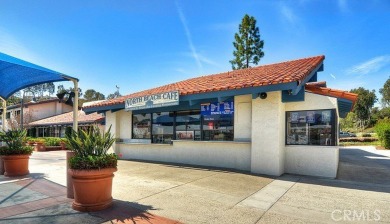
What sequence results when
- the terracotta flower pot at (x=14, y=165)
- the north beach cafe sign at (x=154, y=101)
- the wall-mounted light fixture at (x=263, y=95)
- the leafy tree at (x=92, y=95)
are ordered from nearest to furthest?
the terracotta flower pot at (x=14, y=165) < the wall-mounted light fixture at (x=263, y=95) < the north beach cafe sign at (x=154, y=101) < the leafy tree at (x=92, y=95)

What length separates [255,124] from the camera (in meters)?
9.26

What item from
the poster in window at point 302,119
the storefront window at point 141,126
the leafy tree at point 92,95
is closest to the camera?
the poster in window at point 302,119

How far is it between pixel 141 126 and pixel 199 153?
162 inches

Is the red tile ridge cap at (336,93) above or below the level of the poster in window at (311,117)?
above

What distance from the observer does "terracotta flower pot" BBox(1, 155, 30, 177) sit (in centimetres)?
863

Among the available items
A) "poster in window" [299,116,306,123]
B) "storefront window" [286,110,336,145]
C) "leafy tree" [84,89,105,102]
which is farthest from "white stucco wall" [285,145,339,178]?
"leafy tree" [84,89,105,102]

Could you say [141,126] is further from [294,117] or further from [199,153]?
[294,117]

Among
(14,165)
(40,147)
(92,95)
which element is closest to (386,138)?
(14,165)

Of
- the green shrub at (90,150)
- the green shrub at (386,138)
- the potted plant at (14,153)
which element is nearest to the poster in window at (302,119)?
the green shrub at (90,150)

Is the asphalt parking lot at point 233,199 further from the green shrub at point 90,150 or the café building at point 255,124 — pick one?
the green shrub at point 90,150

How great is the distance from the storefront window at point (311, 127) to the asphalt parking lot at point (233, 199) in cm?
139

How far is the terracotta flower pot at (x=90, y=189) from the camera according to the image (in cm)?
494

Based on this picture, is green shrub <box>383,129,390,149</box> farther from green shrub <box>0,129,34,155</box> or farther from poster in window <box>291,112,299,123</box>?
green shrub <box>0,129,34,155</box>

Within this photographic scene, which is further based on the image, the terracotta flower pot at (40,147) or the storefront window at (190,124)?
the terracotta flower pot at (40,147)
